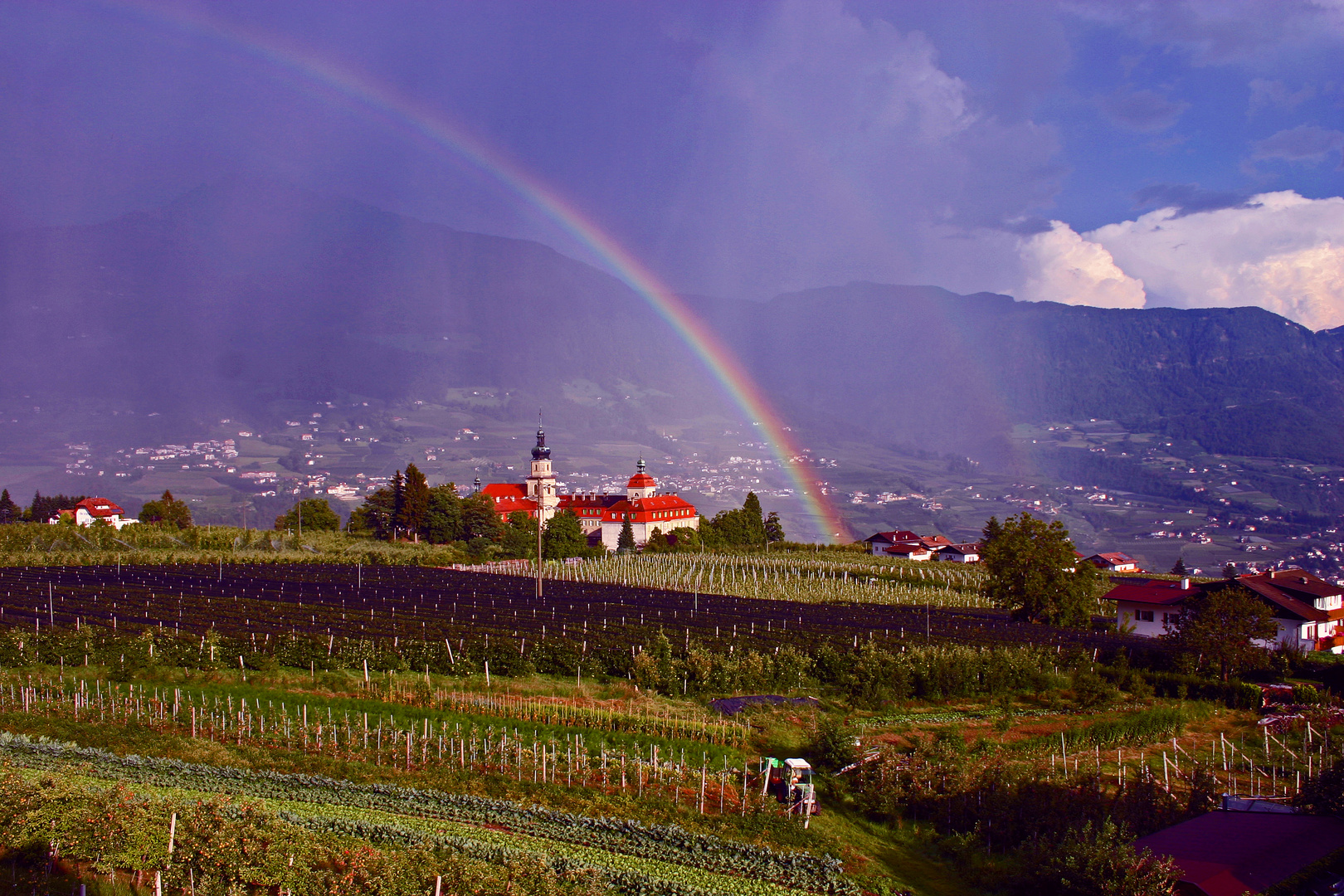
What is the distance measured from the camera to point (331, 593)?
1619 inches

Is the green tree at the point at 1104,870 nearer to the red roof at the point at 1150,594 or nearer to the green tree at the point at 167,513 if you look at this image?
the red roof at the point at 1150,594

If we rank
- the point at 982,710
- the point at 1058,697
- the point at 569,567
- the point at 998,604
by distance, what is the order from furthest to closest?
the point at 569,567 → the point at 998,604 → the point at 1058,697 → the point at 982,710

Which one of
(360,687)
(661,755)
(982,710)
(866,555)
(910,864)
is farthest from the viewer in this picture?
(866,555)

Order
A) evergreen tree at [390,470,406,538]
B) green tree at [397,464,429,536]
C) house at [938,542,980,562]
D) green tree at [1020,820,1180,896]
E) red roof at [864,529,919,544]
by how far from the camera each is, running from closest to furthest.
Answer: green tree at [1020,820,1180,896], green tree at [397,464,429,536], evergreen tree at [390,470,406,538], house at [938,542,980,562], red roof at [864,529,919,544]

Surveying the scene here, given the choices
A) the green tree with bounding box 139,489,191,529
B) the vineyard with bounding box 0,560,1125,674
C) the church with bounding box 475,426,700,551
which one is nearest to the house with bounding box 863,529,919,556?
the church with bounding box 475,426,700,551

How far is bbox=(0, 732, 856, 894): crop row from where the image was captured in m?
11.8

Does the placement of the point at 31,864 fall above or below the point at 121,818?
below

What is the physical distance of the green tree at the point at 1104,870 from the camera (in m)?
9.52

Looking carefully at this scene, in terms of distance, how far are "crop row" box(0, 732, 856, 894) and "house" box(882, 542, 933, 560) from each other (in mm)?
77921

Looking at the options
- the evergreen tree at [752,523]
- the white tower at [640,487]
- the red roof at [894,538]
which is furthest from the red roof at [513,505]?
the red roof at [894,538]

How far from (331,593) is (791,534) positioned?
16329cm

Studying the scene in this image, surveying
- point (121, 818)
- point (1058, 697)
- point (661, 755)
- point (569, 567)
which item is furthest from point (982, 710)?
point (569, 567)

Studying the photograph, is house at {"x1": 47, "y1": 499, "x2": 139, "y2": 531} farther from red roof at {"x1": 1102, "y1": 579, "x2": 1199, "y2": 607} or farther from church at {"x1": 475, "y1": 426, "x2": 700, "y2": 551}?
red roof at {"x1": 1102, "y1": 579, "x2": 1199, "y2": 607}

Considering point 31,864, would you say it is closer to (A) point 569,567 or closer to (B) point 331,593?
(B) point 331,593
